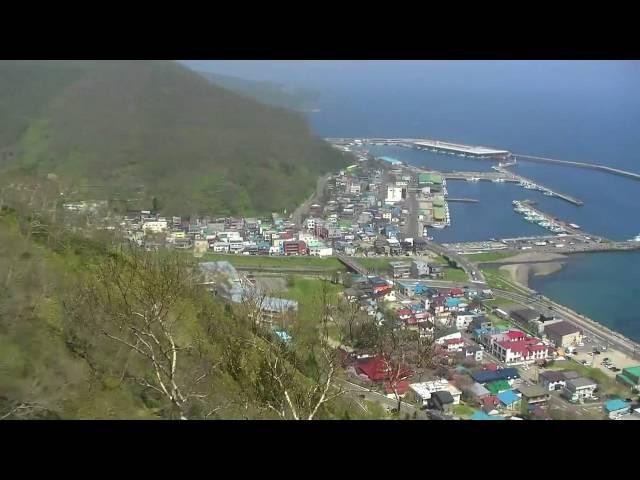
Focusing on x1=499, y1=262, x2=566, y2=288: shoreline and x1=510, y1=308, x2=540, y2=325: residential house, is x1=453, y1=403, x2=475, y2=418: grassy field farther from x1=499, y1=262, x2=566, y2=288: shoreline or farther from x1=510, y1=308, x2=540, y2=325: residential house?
x1=499, y1=262, x2=566, y2=288: shoreline

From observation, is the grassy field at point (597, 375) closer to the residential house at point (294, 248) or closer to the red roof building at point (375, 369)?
the red roof building at point (375, 369)

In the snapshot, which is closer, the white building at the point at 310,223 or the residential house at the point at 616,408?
the residential house at the point at 616,408

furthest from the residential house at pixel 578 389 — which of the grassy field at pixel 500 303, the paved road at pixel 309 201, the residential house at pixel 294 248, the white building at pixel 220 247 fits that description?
the paved road at pixel 309 201

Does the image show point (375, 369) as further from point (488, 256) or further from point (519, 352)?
point (488, 256)

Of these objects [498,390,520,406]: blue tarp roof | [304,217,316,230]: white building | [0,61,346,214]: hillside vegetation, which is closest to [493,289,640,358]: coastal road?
[498,390,520,406]: blue tarp roof

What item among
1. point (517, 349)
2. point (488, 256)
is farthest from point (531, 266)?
point (517, 349)
